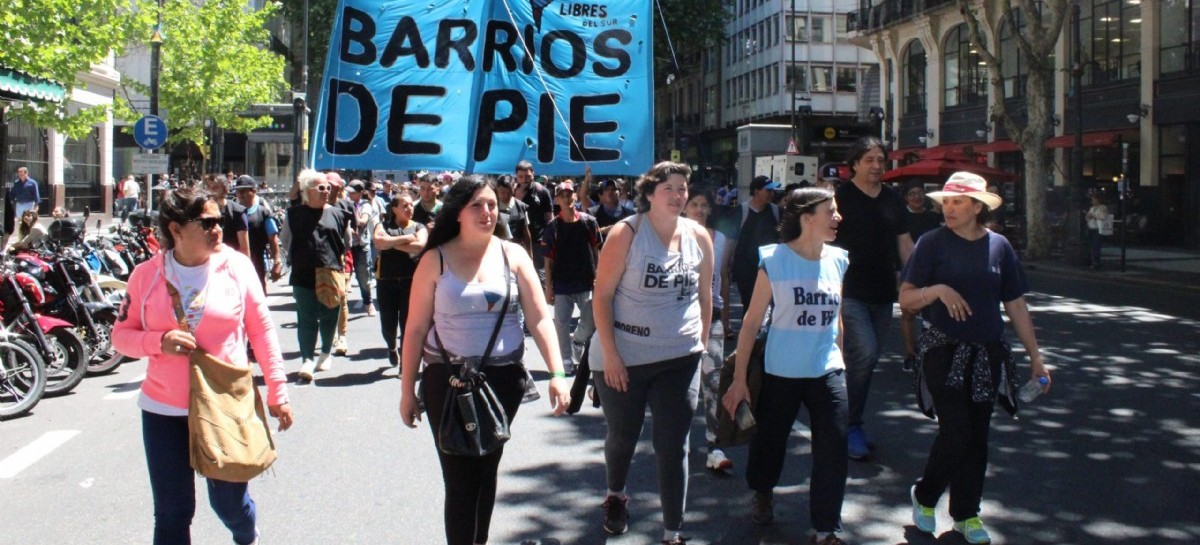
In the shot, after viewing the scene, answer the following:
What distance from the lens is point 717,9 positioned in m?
46.6

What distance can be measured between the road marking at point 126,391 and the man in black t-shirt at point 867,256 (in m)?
5.41

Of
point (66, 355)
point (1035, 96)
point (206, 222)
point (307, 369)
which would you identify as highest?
point (1035, 96)

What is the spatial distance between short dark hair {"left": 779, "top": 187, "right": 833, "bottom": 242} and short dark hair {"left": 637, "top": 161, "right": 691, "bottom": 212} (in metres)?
0.46

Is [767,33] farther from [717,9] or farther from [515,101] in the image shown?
[515,101]

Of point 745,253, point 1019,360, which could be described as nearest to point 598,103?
point 745,253

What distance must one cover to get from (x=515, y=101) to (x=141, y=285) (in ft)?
11.1

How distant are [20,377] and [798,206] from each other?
613 centimetres

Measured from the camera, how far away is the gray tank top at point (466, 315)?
429cm

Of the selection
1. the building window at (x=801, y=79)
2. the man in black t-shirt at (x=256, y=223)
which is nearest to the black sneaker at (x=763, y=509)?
the man in black t-shirt at (x=256, y=223)

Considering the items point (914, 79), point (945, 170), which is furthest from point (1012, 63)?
point (945, 170)

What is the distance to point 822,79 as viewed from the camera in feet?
203

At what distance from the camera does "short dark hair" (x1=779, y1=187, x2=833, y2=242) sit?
16.5 feet

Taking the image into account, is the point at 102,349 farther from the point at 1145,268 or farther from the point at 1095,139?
the point at 1095,139

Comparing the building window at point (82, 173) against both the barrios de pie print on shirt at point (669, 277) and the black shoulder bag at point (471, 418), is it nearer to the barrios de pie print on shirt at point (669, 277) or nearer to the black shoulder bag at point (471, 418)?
the barrios de pie print on shirt at point (669, 277)
